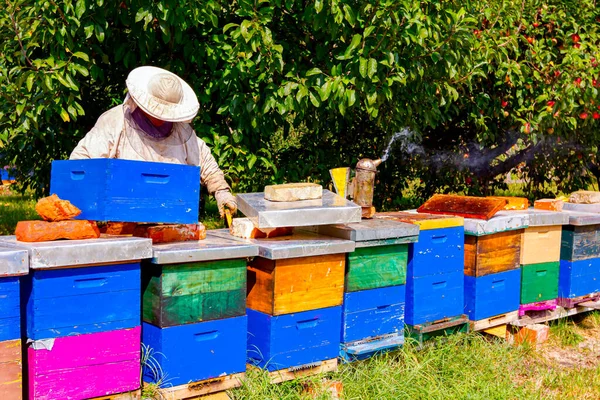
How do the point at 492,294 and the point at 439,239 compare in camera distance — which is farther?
the point at 492,294

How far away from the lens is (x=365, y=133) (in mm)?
6508

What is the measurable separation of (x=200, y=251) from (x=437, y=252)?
Answer: 167 cm

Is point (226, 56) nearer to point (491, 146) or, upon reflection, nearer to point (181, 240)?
point (181, 240)

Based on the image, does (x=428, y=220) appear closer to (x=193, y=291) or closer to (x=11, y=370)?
(x=193, y=291)

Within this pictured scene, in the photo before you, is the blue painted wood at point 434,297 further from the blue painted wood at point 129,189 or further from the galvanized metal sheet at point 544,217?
the blue painted wood at point 129,189

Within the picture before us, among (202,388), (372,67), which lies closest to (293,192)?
(372,67)

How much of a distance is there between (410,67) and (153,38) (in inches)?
65.2

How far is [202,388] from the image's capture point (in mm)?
3252

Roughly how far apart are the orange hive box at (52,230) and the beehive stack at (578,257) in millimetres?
3500

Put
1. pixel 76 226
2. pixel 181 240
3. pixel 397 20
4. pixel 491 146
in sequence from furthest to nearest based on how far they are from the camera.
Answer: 1. pixel 491 146
2. pixel 397 20
3. pixel 181 240
4. pixel 76 226

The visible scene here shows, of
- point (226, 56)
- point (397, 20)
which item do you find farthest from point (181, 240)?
point (397, 20)

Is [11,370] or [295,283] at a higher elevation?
[295,283]

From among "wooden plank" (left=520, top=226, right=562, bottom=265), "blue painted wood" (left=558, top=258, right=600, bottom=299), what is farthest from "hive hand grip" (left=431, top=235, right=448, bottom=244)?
"blue painted wood" (left=558, top=258, right=600, bottom=299)

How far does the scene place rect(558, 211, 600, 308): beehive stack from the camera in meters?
5.14
